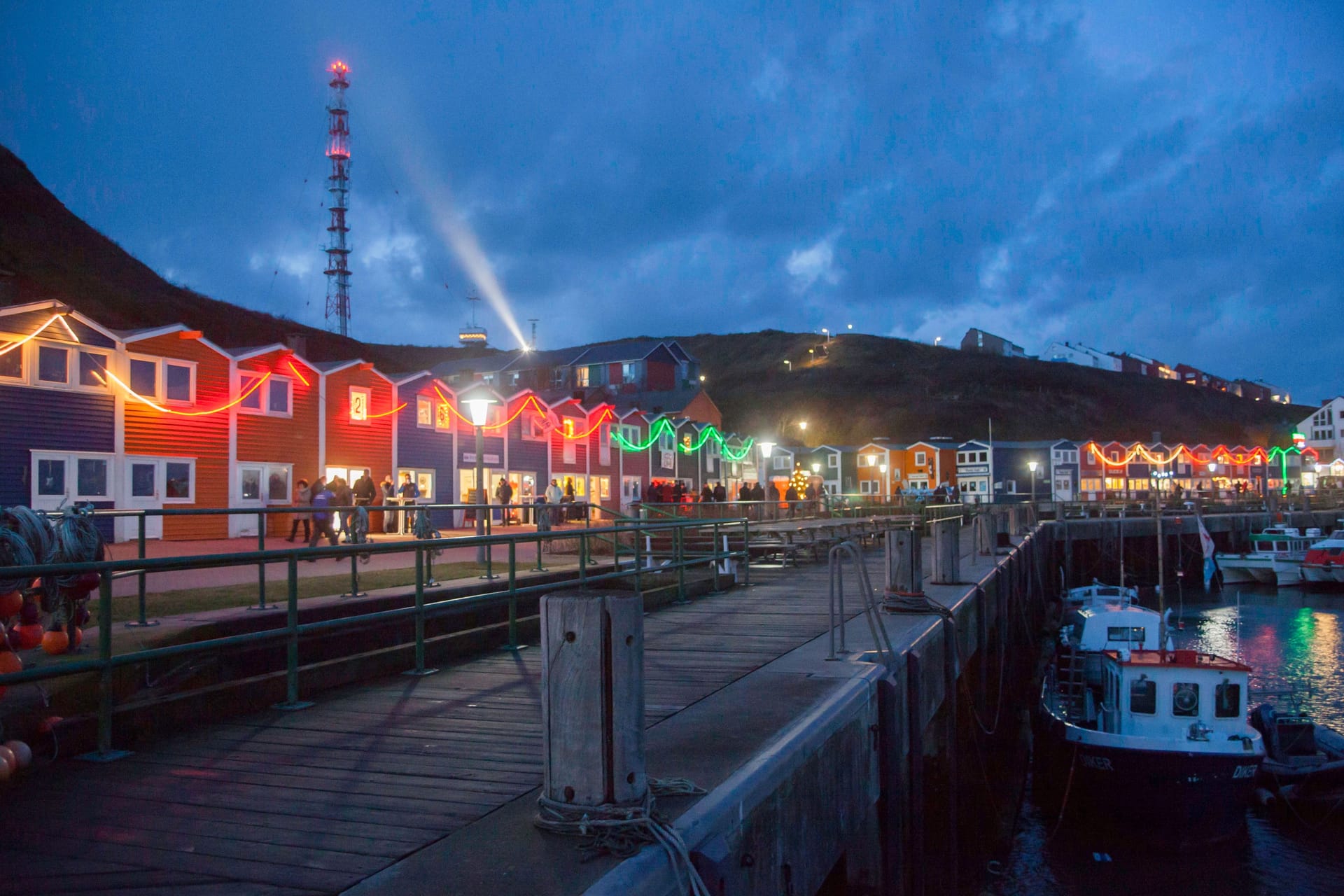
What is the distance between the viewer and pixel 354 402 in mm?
30500

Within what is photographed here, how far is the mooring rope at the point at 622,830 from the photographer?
140 inches

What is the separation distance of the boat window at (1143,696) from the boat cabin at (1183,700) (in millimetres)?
11

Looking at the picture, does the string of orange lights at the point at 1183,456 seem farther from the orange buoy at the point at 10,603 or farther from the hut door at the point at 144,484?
the orange buoy at the point at 10,603

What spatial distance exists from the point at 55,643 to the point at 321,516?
11.0 m

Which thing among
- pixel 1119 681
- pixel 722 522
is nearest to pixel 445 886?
pixel 722 522

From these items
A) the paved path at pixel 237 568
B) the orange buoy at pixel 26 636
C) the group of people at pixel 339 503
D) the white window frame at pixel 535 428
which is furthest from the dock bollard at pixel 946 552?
the white window frame at pixel 535 428

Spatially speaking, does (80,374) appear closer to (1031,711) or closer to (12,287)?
(12,287)

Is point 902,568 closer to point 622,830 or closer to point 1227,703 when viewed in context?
point 1227,703

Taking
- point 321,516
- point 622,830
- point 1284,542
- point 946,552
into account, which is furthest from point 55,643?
point 1284,542

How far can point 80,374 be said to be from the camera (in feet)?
75.3

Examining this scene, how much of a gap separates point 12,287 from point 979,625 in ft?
94.8

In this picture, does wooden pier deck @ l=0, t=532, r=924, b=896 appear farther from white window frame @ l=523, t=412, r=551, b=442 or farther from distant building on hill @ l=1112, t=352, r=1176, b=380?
distant building on hill @ l=1112, t=352, r=1176, b=380

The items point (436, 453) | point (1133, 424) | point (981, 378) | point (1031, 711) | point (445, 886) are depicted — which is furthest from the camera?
point (981, 378)

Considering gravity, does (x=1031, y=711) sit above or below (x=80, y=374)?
below
